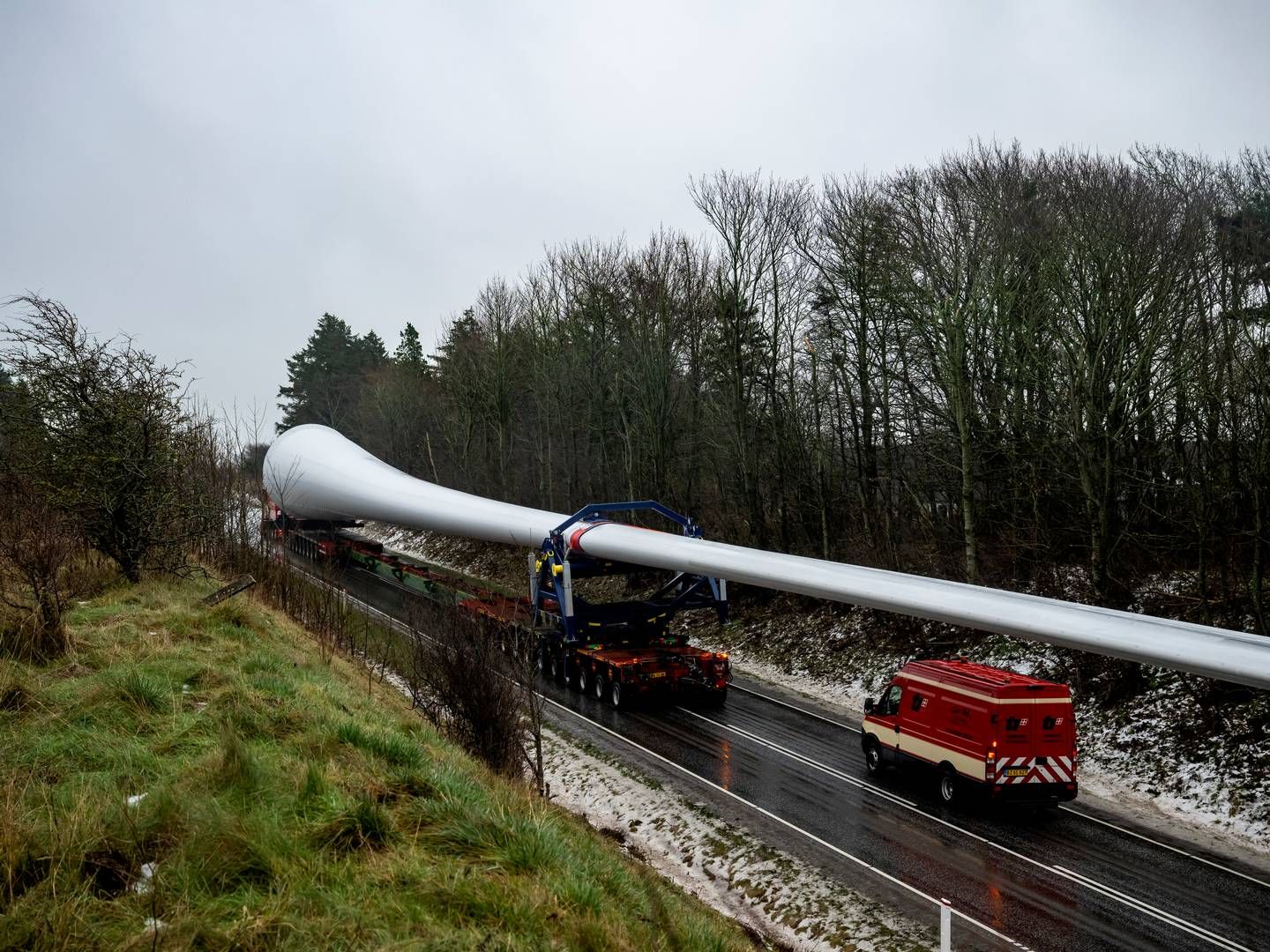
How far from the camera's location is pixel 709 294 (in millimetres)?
33375

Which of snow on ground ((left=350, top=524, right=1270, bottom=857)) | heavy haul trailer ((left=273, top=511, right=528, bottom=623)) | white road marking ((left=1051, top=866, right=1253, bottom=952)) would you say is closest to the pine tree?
heavy haul trailer ((left=273, top=511, right=528, bottom=623))

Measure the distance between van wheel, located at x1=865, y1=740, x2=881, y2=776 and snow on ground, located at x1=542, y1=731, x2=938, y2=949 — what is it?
332 cm

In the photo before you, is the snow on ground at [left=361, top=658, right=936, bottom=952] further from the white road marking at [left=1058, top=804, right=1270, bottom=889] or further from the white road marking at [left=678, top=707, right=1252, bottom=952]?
the white road marking at [left=1058, top=804, right=1270, bottom=889]

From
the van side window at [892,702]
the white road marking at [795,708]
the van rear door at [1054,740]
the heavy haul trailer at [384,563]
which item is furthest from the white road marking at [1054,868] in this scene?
the heavy haul trailer at [384,563]

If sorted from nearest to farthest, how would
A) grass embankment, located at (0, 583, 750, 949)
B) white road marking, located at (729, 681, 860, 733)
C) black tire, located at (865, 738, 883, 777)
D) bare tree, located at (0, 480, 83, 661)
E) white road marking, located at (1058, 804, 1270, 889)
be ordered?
1. grass embankment, located at (0, 583, 750, 949)
2. bare tree, located at (0, 480, 83, 661)
3. white road marking, located at (1058, 804, 1270, 889)
4. black tire, located at (865, 738, 883, 777)
5. white road marking, located at (729, 681, 860, 733)

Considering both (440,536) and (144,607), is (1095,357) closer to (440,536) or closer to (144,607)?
(144,607)

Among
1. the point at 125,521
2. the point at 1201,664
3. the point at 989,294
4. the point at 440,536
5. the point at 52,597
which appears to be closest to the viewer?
the point at 1201,664

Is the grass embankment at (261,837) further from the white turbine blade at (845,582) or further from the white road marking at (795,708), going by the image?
the white road marking at (795,708)

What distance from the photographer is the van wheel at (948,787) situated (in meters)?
13.2

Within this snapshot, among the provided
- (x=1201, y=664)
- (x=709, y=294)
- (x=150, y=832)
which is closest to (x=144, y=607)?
(x=150, y=832)

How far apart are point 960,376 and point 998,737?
9.72 m

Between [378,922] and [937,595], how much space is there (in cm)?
1019

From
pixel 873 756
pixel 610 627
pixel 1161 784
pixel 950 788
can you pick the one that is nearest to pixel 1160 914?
pixel 950 788

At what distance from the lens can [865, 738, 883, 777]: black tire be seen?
14.8 metres
